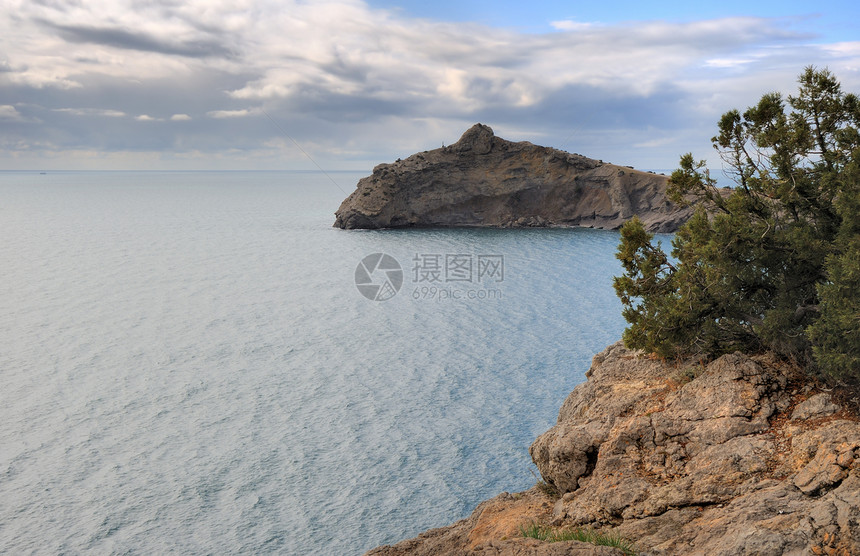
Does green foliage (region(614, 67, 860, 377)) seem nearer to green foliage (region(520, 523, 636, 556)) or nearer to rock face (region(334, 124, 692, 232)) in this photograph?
green foliage (region(520, 523, 636, 556))

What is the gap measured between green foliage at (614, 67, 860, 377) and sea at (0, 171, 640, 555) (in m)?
10.8

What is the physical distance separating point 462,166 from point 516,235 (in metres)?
18.3

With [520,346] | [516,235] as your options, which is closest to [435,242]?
[516,235]

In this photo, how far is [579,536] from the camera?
41.4 feet

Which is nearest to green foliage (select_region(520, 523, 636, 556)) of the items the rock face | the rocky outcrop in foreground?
the rocky outcrop in foreground

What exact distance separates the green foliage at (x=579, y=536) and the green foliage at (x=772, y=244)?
7.08 meters

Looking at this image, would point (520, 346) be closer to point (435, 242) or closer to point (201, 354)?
point (201, 354)

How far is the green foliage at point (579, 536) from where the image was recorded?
36.7 ft

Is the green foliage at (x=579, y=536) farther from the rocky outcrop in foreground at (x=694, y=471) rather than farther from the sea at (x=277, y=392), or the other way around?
the sea at (x=277, y=392)

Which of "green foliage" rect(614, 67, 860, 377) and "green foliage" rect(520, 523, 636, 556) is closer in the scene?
"green foliage" rect(520, 523, 636, 556)

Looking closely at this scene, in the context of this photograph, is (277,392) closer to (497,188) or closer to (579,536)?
(579,536)

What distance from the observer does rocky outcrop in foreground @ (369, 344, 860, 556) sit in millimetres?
10258

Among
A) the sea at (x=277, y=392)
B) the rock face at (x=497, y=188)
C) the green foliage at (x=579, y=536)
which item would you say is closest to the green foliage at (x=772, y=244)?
the green foliage at (x=579, y=536)

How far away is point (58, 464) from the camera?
26.3 m
